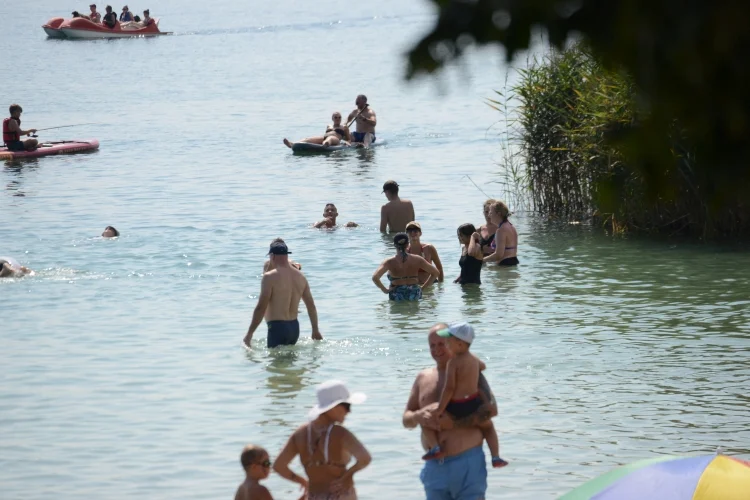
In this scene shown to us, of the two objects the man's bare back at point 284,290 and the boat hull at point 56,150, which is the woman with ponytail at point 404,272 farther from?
the boat hull at point 56,150

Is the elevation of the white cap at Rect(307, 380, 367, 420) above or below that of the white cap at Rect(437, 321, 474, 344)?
below

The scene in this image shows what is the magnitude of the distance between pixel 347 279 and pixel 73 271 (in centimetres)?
436

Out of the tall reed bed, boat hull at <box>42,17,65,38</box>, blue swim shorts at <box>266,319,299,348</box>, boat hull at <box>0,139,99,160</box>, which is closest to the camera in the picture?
blue swim shorts at <box>266,319,299,348</box>

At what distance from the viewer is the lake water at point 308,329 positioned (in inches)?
423

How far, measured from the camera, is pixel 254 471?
7.41m

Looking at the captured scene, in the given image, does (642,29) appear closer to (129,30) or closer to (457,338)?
(457,338)

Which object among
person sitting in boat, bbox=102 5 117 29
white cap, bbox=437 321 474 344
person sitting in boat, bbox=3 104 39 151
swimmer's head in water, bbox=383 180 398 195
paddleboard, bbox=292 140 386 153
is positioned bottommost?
white cap, bbox=437 321 474 344

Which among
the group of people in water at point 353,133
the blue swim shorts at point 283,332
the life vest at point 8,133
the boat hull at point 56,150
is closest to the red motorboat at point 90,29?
the boat hull at point 56,150

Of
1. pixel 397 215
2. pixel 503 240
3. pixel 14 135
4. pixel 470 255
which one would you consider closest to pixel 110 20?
pixel 14 135

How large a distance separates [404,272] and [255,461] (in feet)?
28.8

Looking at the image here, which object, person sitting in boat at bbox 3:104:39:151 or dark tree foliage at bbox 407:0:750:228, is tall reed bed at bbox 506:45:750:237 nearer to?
dark tree foliage at bbox 407:0:750:228

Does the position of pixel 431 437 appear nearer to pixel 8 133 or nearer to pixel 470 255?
pixel 470 255

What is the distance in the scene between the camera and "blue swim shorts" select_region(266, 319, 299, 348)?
43.2 feet

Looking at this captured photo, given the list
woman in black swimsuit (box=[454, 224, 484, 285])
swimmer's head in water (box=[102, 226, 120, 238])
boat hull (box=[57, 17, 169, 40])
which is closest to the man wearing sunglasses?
woman in black swimsuit (box=[454, 224, 484, 285])
